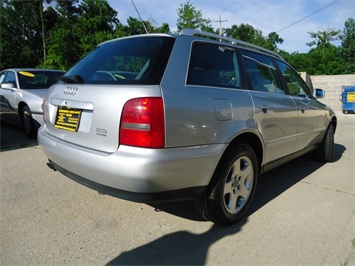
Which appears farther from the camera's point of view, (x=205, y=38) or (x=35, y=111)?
(x=35, y=111)

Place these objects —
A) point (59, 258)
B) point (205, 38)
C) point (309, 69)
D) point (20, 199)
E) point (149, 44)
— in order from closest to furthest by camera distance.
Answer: point (59, 258)
point (149, 44)
point (205, 38)
point (20, 199)
point (309, 69)

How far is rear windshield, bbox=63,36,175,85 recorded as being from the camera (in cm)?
212

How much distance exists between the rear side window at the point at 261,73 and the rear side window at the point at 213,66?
0.24 metres

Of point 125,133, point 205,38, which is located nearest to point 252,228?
point 125,133

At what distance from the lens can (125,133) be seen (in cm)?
199

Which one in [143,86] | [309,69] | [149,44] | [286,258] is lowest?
[286,258]

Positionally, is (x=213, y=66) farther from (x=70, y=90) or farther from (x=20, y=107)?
(x=20, y=107)

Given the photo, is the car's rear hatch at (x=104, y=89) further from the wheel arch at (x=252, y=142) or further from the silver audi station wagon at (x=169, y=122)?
the wheel arch at (x=252, y=142)

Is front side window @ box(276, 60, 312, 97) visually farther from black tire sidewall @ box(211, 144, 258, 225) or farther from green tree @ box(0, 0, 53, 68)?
green tree @ box(0, 0, 53, 68)

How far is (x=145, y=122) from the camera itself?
1937mm

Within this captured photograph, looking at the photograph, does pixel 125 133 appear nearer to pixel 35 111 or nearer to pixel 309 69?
pixel 35 111

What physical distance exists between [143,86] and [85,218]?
4.83ft

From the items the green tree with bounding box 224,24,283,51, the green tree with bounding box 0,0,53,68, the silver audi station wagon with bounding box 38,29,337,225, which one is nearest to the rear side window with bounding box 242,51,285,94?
the silver audi station wagon with bounding box 38,29,337,225

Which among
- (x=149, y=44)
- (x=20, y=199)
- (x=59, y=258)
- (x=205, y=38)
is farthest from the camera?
(x=20, y=199)
